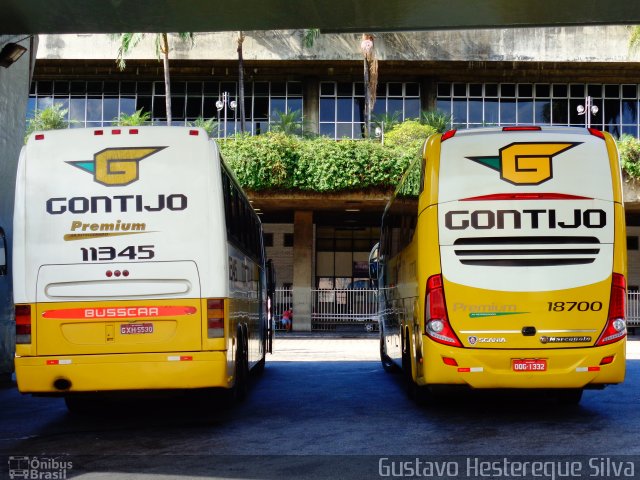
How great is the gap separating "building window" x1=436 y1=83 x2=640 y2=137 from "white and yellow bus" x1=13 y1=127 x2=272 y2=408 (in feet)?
102

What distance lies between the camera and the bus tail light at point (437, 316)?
978cm

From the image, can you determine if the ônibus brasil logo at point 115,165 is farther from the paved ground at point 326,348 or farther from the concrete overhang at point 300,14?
the paved ground at point 326,348

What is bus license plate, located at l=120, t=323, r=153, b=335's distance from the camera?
9.22 m

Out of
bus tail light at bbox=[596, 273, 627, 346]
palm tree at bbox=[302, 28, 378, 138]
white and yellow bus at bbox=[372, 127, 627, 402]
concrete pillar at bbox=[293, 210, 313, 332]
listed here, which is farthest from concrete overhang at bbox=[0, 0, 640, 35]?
palm tree at bbox=[302, 28, 378, 138]

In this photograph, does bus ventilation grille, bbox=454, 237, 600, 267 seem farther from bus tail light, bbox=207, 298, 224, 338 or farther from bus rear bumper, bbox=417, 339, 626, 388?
bus tail light, bbox=207, 298, 224, 338

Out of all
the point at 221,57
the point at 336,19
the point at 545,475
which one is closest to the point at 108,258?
the point at 336,19

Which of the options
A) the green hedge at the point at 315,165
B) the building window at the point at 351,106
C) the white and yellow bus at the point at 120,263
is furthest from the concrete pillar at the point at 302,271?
the white and yellow bus at the point at 120,263

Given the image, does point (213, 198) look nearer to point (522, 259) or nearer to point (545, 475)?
point (522, 259)

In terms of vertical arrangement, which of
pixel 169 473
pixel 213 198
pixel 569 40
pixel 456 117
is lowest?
pixel 169 473

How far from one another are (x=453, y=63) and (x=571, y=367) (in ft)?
95.4

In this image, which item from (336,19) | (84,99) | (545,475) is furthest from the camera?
(84,99)

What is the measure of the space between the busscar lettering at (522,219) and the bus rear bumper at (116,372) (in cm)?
324

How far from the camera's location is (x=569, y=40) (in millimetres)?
36281

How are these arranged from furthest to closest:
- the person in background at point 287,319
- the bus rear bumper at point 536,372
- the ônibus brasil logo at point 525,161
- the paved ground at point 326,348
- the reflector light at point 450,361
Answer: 1. the person in background at point 287,319
2. the paved ground at point 326,348
3. the ônibus brasil logo at point 525,161
4. the reflector light at point 450,361
5. the bus rear bumper at point 536,372
